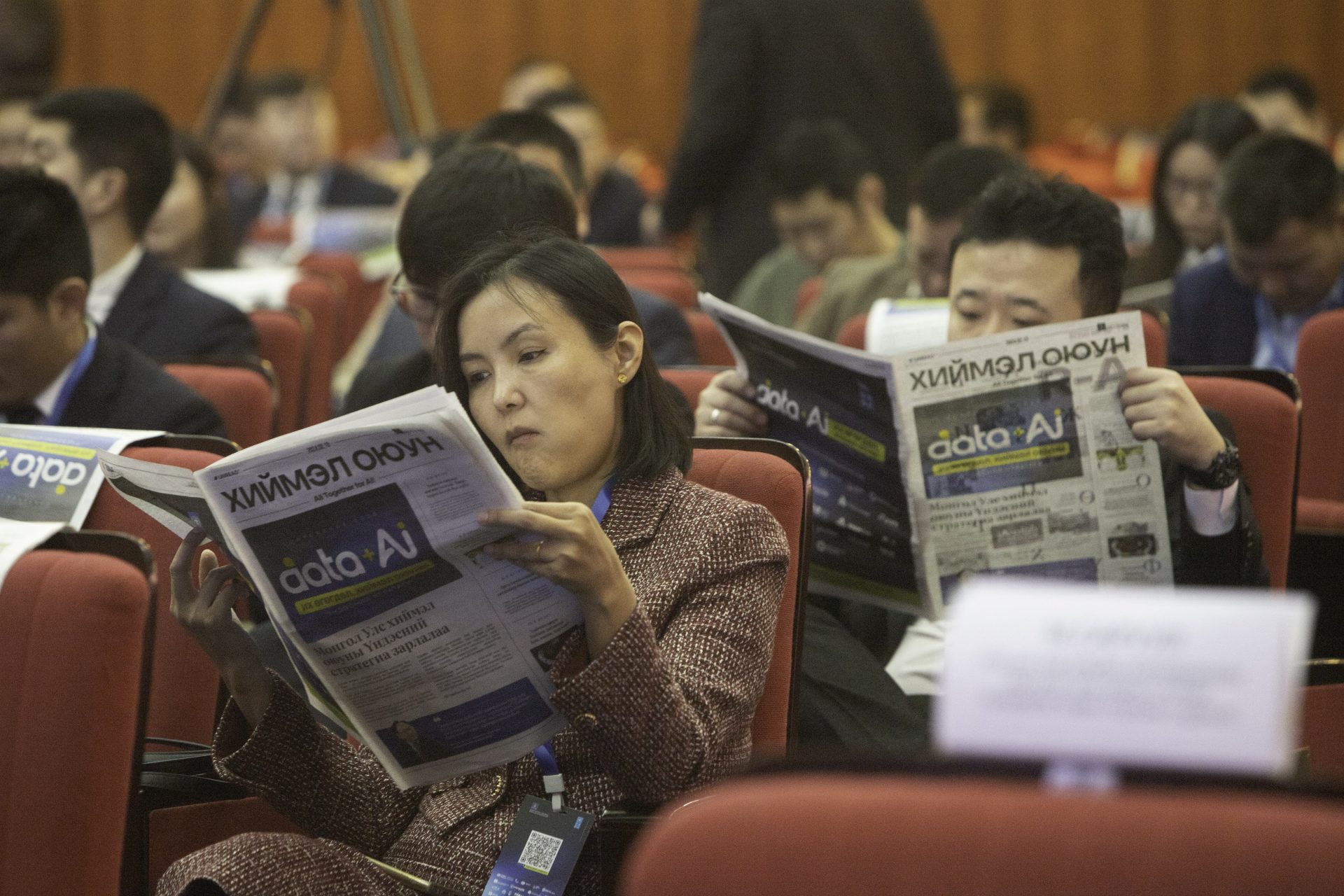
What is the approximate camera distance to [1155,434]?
182cm

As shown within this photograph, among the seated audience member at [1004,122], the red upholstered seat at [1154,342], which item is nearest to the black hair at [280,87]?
the seated audience member at [1004,122]

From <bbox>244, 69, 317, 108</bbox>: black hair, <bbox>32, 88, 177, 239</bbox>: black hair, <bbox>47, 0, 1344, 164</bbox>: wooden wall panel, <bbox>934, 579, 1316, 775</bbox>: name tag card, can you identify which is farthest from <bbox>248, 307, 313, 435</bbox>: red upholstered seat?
<bbox>47, 0, 1344, 164</bbox>: wooden wall panel

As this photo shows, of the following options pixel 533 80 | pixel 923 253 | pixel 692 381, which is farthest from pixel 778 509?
pixel 533 80

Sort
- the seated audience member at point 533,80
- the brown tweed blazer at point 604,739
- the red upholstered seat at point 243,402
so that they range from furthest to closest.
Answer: the seated audience member at point 533,80
the red upholstered seat at point 243,402
the brown tweed blazer at point 604,739

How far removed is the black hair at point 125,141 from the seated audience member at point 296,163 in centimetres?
394

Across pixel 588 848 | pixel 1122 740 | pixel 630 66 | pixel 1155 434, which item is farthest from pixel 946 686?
pixel 630 66

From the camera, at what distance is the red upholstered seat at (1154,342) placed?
2.30m

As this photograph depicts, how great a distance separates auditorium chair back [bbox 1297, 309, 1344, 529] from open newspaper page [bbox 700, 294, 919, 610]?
882 mm

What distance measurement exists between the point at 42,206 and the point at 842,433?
4.02 feet

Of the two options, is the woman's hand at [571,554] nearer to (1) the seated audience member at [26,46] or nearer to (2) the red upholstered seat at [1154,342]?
(2) the red upholstered seat at [1154,342]

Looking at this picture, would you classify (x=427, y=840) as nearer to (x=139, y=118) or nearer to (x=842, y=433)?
(x=842, y=433)

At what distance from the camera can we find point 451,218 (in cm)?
221

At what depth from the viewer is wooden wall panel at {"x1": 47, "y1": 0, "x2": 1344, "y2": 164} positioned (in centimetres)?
1104

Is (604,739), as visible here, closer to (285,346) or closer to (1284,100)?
(285,346)
